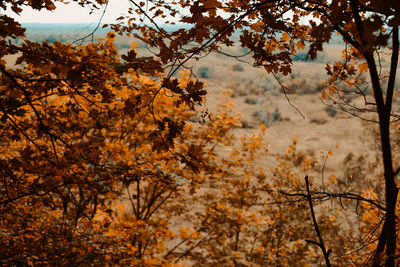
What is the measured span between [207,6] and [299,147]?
2615 cm

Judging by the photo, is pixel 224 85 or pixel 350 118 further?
pixel 224 85

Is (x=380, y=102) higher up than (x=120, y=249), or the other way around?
(x=380, y=102)

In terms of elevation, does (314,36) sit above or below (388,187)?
above

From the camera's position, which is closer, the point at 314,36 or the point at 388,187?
the point at 388,187

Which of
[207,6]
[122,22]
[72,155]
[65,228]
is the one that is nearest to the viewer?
[207,6]

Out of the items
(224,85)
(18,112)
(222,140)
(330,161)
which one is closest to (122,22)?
(18,112)

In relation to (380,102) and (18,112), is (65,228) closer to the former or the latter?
(18,112)

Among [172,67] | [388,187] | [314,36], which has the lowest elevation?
[388,187]

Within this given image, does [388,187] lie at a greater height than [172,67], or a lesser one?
lesser

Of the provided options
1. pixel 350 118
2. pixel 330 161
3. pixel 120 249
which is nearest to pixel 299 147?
pixel 330 161

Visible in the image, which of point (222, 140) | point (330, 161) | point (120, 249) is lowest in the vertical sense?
point (120, 249)

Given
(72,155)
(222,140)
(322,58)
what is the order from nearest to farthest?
(72,155), (222,140), (322,58)

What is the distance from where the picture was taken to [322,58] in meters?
46.5

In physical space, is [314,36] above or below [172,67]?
above
